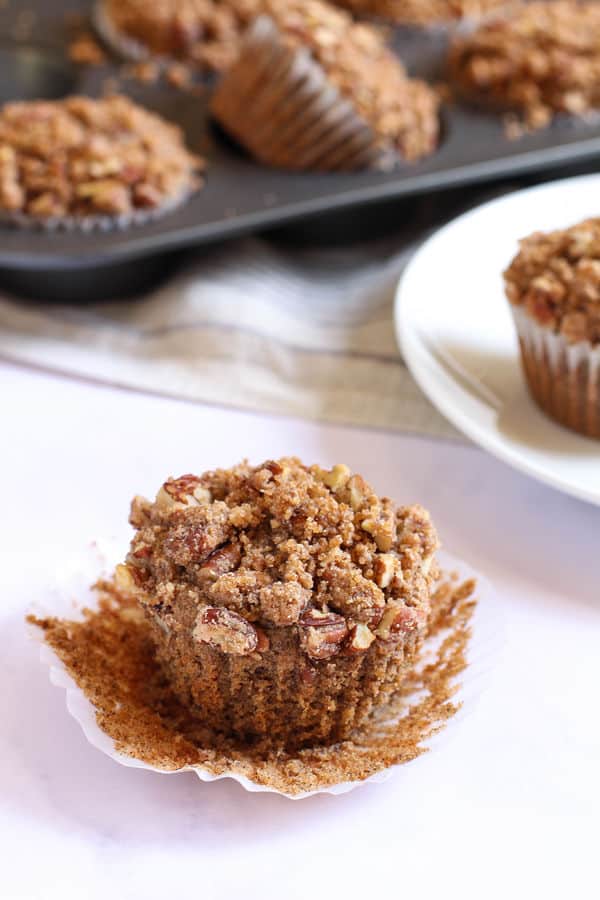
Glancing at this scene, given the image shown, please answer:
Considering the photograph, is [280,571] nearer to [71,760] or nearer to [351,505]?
[351,505]

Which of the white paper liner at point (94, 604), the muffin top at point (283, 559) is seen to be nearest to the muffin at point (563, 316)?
the white paper liner at point (94, 604)

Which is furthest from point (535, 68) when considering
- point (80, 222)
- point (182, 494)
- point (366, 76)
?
point (182, 494)

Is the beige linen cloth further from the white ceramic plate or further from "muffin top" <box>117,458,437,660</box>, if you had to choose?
"muffin top" <box>117,458,437,660</box>

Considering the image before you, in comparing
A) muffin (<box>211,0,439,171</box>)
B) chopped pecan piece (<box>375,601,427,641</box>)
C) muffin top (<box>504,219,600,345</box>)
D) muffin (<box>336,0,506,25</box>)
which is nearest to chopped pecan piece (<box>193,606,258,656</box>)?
chopped pecan piece (<box>375,601,427,641</box>)

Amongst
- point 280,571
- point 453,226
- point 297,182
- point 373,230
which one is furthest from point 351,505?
point 373,230

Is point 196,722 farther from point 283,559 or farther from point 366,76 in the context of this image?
point 366,76
